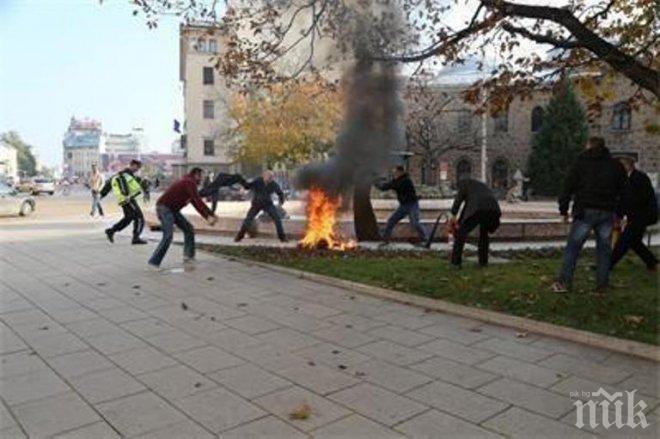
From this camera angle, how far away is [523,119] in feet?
159

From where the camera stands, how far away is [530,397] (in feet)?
14.4

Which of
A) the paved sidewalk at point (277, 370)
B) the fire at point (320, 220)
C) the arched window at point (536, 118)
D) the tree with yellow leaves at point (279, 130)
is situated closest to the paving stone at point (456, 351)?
the paved sidewalk at point (277, 370)

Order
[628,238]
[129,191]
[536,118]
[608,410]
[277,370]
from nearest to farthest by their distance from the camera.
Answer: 1. [608,410]
2. [277,370]
3. [628,238]
4. [129,191]
5. [536,118]

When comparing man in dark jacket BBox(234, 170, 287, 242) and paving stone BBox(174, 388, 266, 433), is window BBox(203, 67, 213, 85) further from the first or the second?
paving stone BBox(174, 388, 266, 433)

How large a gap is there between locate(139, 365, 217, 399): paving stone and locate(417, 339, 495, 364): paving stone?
2.05 m

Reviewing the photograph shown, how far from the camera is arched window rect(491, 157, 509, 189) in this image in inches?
1944

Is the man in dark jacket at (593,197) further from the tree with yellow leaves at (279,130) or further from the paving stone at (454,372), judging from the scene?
the tree with yellow leaves at (279,130)

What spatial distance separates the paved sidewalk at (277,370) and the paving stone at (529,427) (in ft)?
0.04

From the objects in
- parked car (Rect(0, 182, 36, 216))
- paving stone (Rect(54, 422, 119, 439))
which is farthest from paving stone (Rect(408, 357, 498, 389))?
parked car (Rect(0, 182, 36, 216))

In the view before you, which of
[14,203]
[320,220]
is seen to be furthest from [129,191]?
[14,203]

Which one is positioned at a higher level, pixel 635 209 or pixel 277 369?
pixel 635 209

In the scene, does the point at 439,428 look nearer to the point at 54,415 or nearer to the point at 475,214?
the point at 54,415

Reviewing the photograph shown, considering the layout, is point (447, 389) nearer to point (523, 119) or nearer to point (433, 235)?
point (433, 235)

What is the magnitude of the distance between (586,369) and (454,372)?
1108 millimetres
